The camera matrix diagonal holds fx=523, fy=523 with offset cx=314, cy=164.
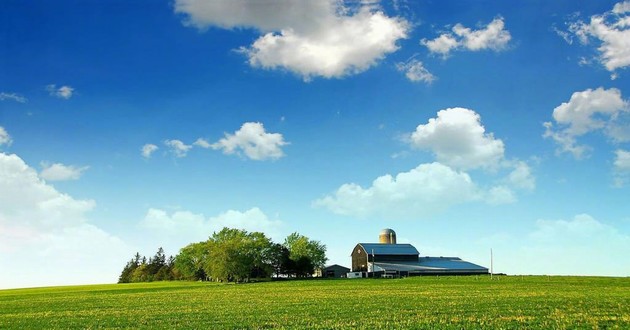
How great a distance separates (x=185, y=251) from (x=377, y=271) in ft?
226

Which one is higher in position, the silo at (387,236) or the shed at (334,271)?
the silo at (387,236)

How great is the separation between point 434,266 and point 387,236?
2336 centimetres

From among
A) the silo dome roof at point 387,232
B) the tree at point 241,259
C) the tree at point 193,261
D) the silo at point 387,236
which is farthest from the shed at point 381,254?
the tree at point 193,261

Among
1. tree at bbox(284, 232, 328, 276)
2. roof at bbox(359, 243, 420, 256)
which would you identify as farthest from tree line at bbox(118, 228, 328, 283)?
roof at bbox(359, 243, 420, 256)

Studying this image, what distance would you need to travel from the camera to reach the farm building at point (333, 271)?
172 m

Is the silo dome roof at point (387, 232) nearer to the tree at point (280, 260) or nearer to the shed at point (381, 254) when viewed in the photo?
the shed at point (381, 254)

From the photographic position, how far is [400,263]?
160m

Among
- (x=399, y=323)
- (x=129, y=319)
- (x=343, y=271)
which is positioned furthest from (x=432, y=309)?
(x=343, y=271)

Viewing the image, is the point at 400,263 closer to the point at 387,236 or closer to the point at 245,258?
the point at 387,236

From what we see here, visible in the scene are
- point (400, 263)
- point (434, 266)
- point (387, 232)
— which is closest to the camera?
point (434, 266)

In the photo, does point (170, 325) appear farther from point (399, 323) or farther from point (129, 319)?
point (399, 323)

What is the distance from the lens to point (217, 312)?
38.8 metres

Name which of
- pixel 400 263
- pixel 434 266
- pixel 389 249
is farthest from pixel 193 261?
pixel 434 266

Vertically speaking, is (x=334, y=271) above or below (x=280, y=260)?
below
